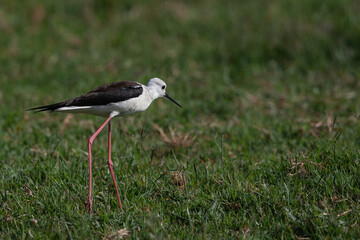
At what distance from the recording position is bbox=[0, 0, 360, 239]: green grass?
3.67 meters

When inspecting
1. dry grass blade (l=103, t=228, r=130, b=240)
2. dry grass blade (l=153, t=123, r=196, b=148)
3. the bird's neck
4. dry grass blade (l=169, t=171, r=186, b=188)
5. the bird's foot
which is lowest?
dry grass blade (l=153, t=123, r=196, b=148)

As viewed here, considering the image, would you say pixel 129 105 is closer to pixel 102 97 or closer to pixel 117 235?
pixel 102 97

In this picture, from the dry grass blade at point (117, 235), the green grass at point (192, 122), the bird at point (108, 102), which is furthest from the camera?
the bird at point (108, 102)

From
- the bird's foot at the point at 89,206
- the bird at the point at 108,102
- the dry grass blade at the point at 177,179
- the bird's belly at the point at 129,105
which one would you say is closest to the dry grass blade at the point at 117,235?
the bird's foot at the point at 89,206

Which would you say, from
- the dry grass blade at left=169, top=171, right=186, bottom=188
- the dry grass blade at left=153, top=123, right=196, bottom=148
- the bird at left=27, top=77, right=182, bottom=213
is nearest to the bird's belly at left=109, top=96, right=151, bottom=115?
the bird at left=27, top=77, right=182, bottom=213

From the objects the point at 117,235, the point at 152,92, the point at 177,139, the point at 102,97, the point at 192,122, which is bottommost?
the point at 192,122

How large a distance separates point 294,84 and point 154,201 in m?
4.23

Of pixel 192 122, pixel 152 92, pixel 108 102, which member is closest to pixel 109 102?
pixel 108 102

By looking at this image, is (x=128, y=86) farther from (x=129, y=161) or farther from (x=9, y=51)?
(x=9, y=51)

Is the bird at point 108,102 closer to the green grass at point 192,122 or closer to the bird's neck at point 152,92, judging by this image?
the bird's neck at point 152,92

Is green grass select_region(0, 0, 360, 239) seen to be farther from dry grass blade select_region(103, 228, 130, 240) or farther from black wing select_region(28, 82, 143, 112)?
black wing select_region(28, 82, 143, 112)

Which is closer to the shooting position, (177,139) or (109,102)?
(109,102)

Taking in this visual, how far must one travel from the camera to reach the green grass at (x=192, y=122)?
367 cm

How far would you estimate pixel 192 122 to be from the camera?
6.17 metres
